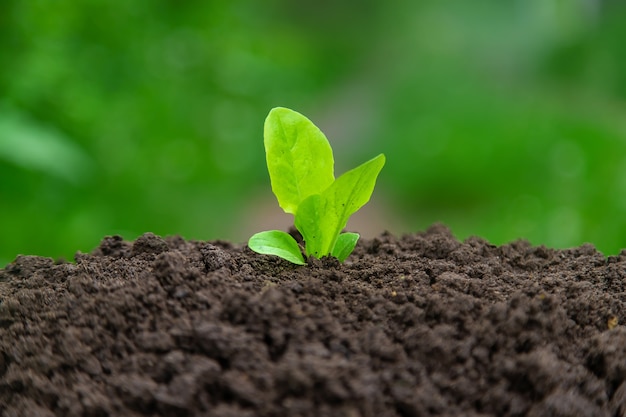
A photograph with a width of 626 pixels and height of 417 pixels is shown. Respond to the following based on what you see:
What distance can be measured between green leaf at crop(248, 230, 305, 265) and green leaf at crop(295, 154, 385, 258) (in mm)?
42

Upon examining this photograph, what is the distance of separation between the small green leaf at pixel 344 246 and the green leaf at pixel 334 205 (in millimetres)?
15

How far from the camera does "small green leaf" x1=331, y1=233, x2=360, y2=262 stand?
4.53 feet

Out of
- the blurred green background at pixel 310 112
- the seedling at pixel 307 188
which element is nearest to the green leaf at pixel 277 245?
the seedling at pixel 307 188

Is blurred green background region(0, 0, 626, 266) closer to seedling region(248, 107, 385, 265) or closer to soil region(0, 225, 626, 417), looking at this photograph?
seedling region(248, 107, 385, 265)

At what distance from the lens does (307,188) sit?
137 centimetres

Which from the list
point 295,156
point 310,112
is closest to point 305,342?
point 295,156

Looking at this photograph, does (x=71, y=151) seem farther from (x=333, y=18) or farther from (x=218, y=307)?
(x=333, y=18)

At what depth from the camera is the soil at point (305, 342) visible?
92 cm

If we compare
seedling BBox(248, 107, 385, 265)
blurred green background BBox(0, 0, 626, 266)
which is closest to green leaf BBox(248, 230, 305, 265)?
seedling BBox(248, 107, 385, 265)

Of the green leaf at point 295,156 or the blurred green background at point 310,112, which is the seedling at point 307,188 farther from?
the blurred green background at point 310,112

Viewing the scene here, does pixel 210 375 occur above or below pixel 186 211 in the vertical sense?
below

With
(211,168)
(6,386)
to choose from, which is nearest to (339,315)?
(6,386)

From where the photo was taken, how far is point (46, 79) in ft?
11.6

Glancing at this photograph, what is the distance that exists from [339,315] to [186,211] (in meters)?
3.69
